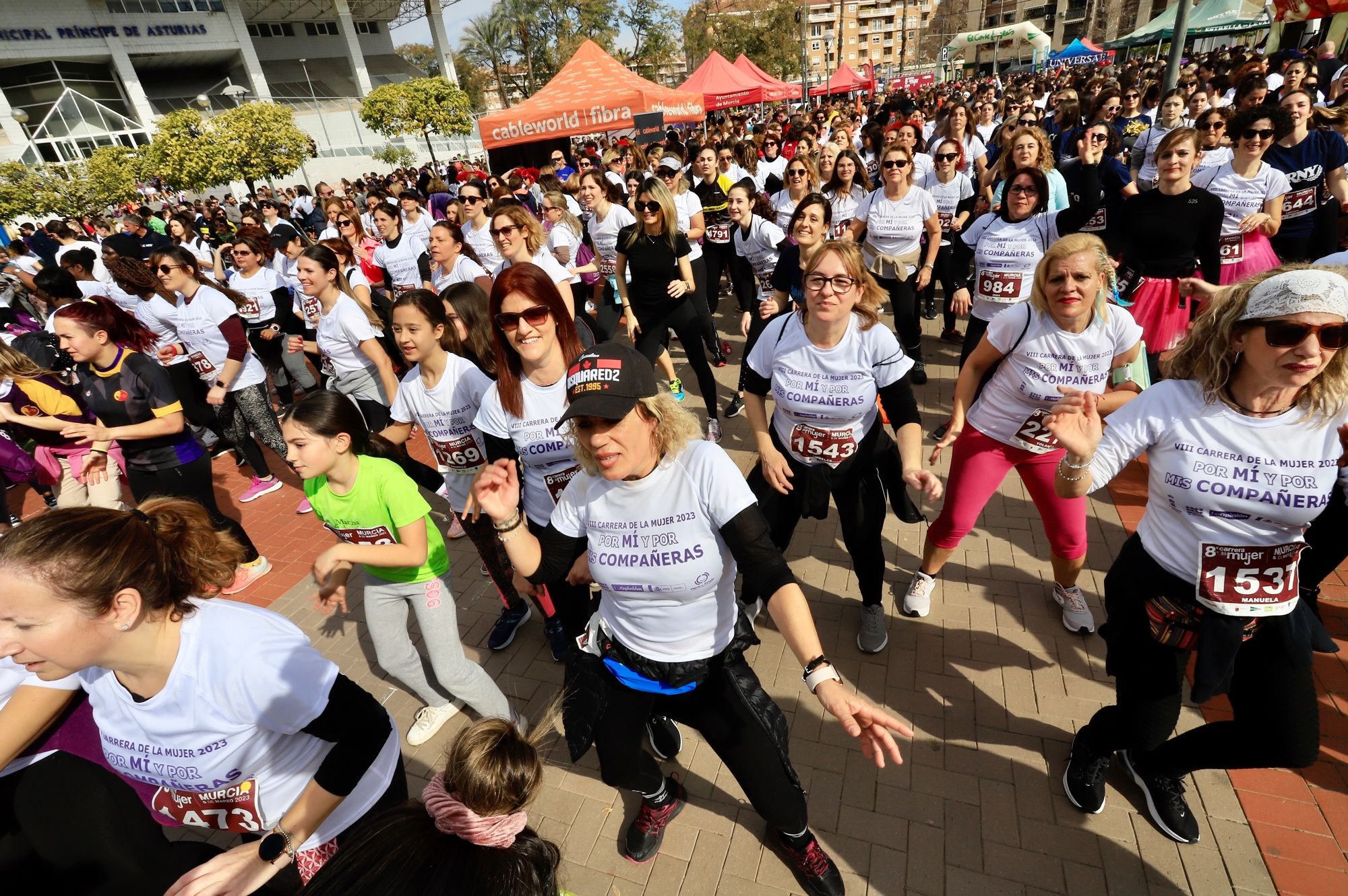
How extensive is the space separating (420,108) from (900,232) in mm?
31218

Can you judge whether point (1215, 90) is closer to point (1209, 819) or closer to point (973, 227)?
point (973, 227)

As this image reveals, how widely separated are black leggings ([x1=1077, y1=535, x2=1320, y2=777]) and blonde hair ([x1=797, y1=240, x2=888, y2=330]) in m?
1.49

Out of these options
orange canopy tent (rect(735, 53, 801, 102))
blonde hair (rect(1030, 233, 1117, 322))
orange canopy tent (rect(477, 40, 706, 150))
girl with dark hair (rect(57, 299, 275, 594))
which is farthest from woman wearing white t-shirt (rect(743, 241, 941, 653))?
orange canopy tent (rect(735, 53, 801, 102))

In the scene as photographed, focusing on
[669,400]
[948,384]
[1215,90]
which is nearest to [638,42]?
[1215,90]

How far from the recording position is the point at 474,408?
3535 mm

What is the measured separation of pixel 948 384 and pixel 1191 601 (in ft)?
15.4

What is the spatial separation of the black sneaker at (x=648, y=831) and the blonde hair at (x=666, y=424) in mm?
1566

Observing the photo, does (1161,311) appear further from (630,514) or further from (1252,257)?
(630,514)

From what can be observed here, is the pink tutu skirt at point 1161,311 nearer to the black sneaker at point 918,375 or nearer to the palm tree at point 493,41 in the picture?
the black sneaker at point 918,375

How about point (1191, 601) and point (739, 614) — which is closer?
point (1191, 601)

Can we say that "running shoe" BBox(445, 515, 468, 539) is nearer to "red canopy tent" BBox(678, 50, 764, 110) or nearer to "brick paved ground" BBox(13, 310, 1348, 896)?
"brick paved ground" BBox(13, 310, 1348, 896)

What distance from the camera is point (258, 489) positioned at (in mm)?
6402

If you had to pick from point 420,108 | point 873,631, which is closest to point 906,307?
point 873,631

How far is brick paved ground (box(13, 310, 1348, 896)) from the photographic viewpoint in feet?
8.14
